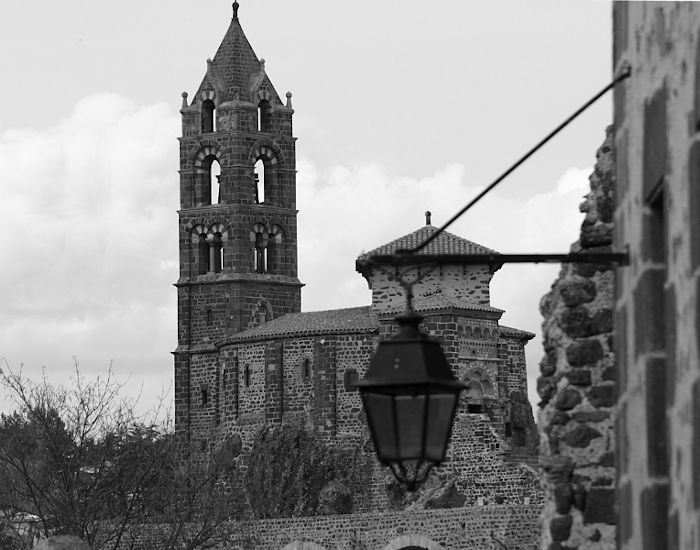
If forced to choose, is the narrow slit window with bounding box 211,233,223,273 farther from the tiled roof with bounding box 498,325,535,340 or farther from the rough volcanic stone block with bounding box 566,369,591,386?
the rough volcanic stone block with bounding box 566,369,591,386

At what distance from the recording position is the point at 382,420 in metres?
8.35

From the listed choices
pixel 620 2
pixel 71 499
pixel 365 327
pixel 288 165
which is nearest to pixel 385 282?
pixel 365 327

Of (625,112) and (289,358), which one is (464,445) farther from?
(625,112)

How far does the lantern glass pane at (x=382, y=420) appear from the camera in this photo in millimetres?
8312

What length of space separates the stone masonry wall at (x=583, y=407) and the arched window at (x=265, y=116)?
66.4 meters

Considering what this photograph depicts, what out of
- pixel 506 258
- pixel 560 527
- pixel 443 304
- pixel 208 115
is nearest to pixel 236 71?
pixel 208 115

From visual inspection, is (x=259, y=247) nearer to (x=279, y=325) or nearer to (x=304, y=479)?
(x=279, y=325)

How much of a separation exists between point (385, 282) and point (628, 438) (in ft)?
187

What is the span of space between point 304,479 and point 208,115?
16.4 meters

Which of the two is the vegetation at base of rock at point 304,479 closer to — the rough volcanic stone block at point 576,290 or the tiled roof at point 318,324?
the tiled roof at point 318,324

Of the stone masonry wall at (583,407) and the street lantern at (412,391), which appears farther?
the stone masonry wall at (583,407)

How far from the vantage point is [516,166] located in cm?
835

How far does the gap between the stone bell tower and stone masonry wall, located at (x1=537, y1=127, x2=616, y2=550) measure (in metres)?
63.4

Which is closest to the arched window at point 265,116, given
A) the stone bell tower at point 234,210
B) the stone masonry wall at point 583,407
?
the stone bell tower at point 234,210
